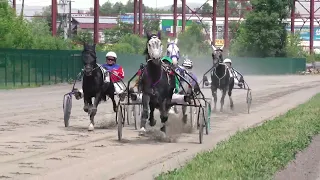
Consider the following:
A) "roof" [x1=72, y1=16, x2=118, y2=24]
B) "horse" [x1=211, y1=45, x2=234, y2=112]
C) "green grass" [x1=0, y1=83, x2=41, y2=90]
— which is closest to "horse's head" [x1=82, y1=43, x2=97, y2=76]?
"horse" [x1=211, y1=45, x2=234, y2=112]

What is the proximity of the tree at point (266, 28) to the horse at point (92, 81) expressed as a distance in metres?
78.9

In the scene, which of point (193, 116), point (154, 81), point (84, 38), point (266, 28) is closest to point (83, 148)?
point (154, 81)

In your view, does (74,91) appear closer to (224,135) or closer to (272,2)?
(224,135)

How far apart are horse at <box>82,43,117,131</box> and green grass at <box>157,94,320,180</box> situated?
3568 millimetres

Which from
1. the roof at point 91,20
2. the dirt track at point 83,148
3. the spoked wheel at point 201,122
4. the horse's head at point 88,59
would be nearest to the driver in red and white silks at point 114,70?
the dirt track at point 83,148

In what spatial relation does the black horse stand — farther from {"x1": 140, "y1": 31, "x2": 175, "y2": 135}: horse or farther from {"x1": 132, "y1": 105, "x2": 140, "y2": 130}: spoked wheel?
{"x1": 140, "y1": 31, "x2": 175, "y2": 135}: horse

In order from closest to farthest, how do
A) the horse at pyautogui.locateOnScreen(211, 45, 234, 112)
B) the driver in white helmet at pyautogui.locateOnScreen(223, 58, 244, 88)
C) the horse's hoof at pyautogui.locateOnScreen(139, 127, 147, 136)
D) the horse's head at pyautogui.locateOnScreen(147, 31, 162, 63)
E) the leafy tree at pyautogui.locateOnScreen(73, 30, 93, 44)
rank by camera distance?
the horse's head at pyautogui.locateOnScreen(147, 31, 162, 63)
the horse's hoof at pyautogui.locateOnScreen(139, 127, 147, 136)
the horse at pyautogui.locateOnScreen(211, 45, 234, 112)
the driver in white helmet at pyautogui.locateOnScreen(223, 58, 244, 88)
the leafy tree at pyautogui.locateOnScreen(73, 30, 93, 44)

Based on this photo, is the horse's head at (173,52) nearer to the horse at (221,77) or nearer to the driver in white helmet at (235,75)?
the horse at (221,77)

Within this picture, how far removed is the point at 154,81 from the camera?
15836 mm

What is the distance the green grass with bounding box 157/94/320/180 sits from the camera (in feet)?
35.5

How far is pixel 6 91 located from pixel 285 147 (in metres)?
28.0

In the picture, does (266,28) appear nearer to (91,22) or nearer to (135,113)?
(91,22)

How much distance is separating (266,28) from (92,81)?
81.1m

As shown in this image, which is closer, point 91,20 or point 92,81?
point 92,81
